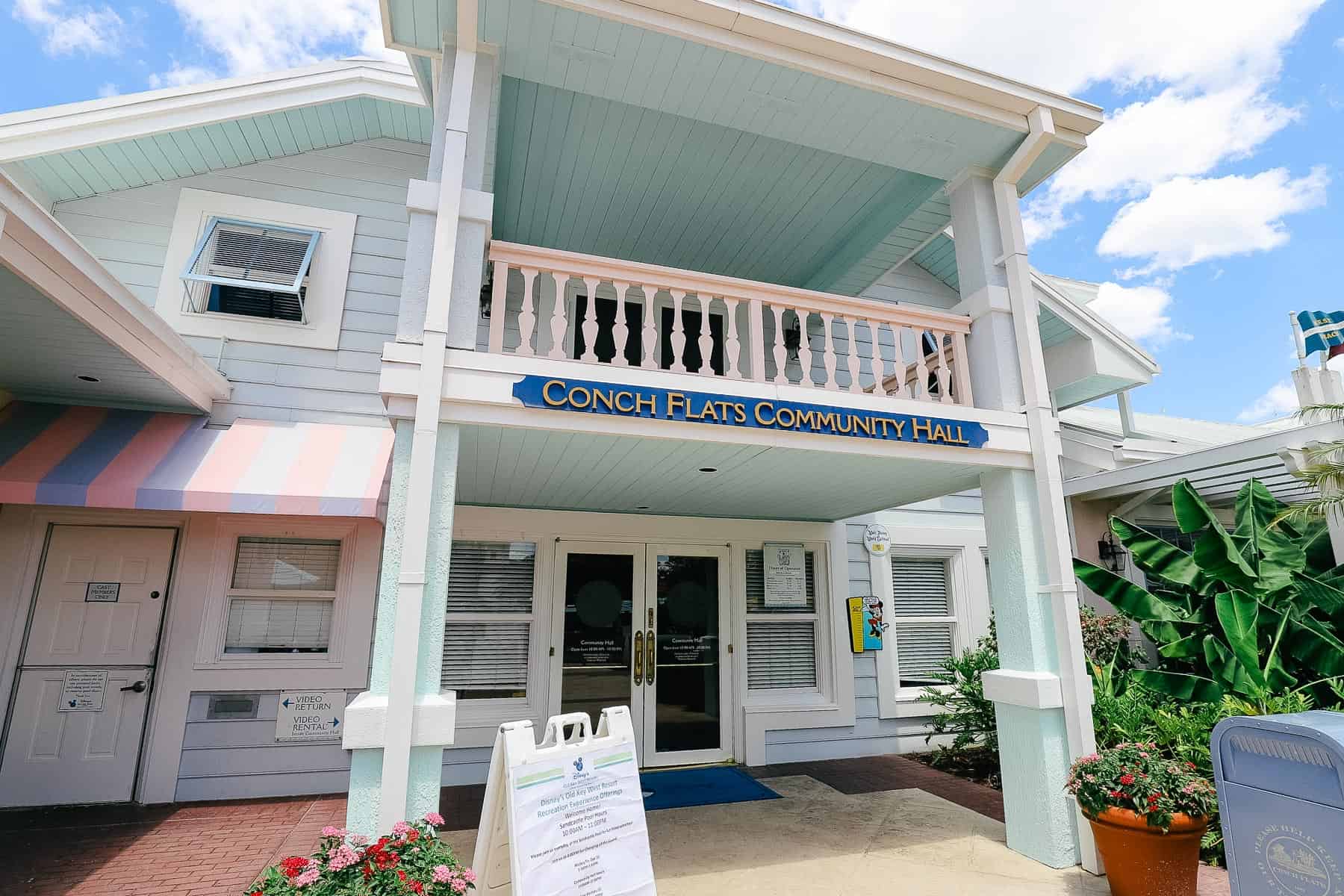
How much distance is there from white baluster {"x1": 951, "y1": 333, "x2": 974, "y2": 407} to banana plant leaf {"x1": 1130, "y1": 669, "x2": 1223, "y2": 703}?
2.76 meters

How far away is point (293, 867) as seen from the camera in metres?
2.77

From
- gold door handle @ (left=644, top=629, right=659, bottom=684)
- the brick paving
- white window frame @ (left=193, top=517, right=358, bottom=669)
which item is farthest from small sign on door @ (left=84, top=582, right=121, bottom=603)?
gold door handle @ (left=644, top=629, right=659, bottom=684)

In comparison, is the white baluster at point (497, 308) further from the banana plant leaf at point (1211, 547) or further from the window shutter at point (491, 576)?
the banana plant leaf at point (1211, 547)

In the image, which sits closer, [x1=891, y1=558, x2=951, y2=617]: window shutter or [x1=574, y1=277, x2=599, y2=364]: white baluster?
[x1=574, y1=277, x2=599, y2=364]: white baluster

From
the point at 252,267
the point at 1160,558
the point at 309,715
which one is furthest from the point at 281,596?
the point at 1160,558

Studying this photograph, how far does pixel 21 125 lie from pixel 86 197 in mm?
681

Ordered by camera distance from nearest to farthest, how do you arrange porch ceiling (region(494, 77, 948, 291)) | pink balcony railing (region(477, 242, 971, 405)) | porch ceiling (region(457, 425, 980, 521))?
1. pink balcony railing (region(477, 242, 971, 405))
2. porch ceiling (region(457, 425, 980, 521))
3. porch ceiling (region(494, 77, 948, 291))

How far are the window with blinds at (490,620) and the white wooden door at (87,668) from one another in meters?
2.47

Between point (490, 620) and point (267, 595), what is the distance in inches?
79.2

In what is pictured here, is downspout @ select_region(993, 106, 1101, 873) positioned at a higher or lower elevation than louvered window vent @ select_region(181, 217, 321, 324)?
lower

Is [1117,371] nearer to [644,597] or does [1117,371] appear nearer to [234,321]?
[644,597]

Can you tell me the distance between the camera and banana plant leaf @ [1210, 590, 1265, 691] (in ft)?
16.5

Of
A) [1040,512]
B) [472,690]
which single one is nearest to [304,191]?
[472,690]

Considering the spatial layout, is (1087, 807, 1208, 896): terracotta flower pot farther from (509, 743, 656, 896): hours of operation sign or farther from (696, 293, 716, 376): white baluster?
(696, 293, 716, 376): white baluster
